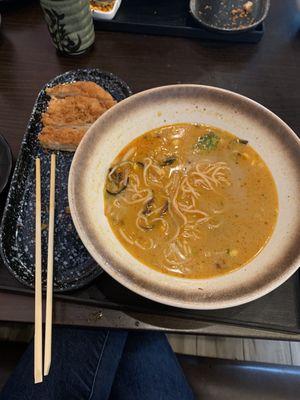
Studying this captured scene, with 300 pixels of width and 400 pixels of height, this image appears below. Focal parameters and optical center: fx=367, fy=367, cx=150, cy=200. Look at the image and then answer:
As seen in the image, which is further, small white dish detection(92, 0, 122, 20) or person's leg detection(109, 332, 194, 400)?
small white dish detection(92, 0, 122, 20)

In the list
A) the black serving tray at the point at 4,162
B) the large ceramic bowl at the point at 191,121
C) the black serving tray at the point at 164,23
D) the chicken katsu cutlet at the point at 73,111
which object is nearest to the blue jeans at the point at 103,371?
the large ceramic bowl at the point at 191,121

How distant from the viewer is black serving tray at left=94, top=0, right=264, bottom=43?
6.64 ft

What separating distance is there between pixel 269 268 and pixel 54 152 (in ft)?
3.45

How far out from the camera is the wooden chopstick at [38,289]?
110cm

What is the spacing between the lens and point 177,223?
1.29 metres

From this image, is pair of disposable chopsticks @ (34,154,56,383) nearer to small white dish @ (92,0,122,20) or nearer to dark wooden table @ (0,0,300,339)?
dark wooden table @ (0,0,300,339)

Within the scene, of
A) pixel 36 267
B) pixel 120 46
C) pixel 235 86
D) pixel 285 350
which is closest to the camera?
pixel 36 267

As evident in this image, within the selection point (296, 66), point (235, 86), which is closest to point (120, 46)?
point (235, 86)

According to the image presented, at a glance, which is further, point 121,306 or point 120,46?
point 120,46

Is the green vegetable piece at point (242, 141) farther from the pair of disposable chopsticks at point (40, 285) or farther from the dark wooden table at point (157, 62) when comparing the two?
the pair of disposable chopsticks at point (40, 285)

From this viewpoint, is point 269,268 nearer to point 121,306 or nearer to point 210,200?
point 210,200

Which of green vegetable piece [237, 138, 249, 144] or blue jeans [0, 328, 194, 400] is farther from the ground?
green vegetable piece [237, 138, 249, 144]

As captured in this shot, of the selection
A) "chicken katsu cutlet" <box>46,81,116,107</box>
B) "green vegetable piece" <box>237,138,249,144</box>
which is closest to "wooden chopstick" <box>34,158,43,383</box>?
"chicken katsu cutlet" <box>46,81,116,107</box>

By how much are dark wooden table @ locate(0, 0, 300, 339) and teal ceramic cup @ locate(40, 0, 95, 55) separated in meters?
0.08
